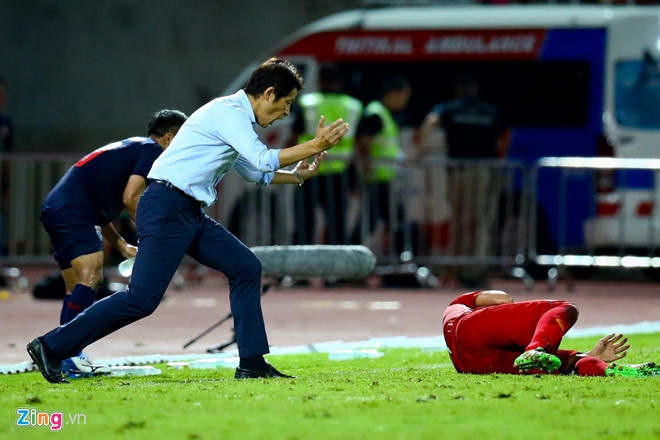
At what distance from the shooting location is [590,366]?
25.6 feet

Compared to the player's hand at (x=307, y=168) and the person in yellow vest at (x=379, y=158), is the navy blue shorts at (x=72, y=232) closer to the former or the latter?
the player's hand at (x=307, y=168)

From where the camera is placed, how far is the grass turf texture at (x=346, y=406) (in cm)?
588

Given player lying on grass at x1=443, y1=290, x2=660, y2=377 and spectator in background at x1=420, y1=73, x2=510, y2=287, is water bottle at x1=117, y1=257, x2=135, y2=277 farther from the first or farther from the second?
spectator in background at x1=420, y1=73, x2=510, y2=287

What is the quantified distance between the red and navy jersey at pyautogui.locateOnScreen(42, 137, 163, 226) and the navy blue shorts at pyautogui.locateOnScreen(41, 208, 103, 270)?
0.10ft

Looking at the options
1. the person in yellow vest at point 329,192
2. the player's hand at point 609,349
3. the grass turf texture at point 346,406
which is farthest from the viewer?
the person in yellow vest at point 329,192

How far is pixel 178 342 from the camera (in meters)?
10.9

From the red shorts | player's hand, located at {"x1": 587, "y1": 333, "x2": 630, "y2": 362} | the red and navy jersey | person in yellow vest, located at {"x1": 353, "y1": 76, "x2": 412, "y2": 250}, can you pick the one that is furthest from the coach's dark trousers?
person in yellow vest, located at {"x1": 353, "y1": 76, "x2": 412, "y2": 250}

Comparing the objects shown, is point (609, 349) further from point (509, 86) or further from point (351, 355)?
point (509, 86)

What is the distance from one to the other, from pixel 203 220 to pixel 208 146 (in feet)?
1.48

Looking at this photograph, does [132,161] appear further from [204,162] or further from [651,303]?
[651,303]

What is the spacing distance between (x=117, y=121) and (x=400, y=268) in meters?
7.48

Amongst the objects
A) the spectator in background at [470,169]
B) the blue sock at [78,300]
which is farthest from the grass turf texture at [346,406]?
the spectator in background at [470,169]

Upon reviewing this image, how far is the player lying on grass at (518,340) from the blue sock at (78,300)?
2357mm

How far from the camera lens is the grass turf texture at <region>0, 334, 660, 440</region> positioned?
5875 millimetres
